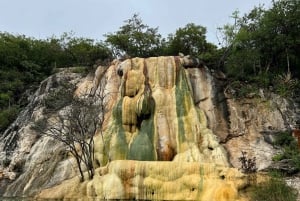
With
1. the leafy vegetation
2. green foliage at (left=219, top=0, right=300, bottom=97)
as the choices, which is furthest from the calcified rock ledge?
green foliage at (left=219, top=0, right=300, bottom=97)

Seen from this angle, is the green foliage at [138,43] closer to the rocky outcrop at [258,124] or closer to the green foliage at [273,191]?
the rocky outcrop at [258,124]

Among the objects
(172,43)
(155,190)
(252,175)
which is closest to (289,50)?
(172,43)

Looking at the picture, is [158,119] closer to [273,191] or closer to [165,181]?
[165,181]

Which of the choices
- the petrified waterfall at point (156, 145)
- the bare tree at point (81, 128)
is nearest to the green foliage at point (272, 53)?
the petrified waterfall at point (156, 145)

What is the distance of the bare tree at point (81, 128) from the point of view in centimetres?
2247

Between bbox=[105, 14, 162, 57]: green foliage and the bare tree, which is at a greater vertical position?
bbox=[105, 14, 162, 57]: green foliage

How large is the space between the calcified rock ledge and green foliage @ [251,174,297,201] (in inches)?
48.6

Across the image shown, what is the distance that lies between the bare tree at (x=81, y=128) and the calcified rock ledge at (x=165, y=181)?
2.44m

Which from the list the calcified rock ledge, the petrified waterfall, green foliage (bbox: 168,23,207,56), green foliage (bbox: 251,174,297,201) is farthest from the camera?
green foliage (bbox: 168,23,207,56)

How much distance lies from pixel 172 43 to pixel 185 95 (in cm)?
1049

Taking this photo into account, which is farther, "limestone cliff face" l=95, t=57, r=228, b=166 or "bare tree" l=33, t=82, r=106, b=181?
"limestone cliff face" l=95, t=57, r=228, b=166

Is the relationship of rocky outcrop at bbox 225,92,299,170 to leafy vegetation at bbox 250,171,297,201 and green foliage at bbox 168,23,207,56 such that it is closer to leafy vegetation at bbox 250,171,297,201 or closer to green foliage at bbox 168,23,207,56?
leafy vegetation at bbox 250,171,297,201

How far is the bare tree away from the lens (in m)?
22.5

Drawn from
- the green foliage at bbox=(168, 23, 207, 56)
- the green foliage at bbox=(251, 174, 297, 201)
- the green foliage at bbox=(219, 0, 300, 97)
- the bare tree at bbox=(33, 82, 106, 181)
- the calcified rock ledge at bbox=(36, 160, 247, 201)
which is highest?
the green foliage at bbox=(168, 23, 207, 56)
